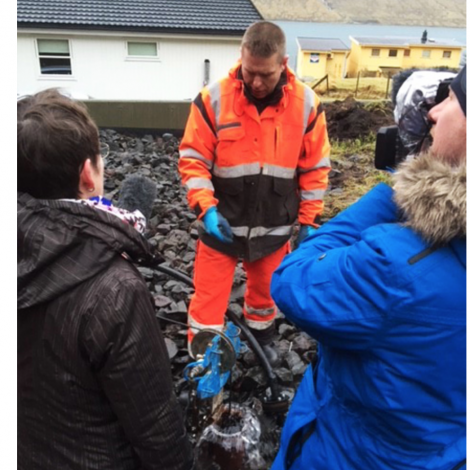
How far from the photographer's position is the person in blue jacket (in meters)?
1.03

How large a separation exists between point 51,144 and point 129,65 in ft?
54.8

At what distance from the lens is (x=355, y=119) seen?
1054 cm

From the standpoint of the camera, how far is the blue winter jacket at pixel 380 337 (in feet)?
3.41

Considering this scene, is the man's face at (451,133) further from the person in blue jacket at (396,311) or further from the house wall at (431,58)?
the house wall at (431,58)

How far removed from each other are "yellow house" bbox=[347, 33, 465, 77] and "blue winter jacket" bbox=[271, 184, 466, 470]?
21607 millimetres

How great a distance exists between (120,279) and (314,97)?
206cm

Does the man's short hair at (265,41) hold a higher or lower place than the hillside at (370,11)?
lower

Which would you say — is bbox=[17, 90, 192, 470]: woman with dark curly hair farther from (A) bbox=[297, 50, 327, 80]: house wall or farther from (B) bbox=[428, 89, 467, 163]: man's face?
(A) bbox=[297, 50, 327, 80]: house wall

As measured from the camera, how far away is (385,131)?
1.41 metres

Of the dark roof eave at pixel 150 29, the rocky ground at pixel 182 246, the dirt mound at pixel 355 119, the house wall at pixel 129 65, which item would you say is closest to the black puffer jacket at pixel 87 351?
the rocky ground at pixel 182 246

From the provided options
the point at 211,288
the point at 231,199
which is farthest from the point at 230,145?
the point at 211,288

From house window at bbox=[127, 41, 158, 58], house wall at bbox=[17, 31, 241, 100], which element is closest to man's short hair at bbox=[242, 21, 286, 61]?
house wall at bbox=[17, 31, 241, 100]

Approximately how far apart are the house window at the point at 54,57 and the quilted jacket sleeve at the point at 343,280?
1718 centimetres

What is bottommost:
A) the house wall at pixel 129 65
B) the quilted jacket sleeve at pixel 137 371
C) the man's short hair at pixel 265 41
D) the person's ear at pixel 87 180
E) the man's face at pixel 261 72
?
the quilted jacket sleeve at pixel 137 371
